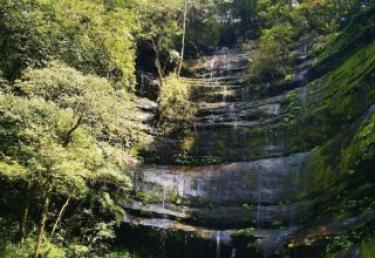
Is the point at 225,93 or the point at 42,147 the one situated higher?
the point at 225,93

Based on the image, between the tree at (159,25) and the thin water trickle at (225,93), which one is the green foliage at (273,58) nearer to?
the thin water trickle at (225,93)

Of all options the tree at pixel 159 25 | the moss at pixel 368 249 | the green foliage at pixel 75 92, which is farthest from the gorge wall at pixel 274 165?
the green foliage at pixel 75 92

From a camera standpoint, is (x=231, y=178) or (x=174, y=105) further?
(x=174, y=105)

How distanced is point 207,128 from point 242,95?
3.60 meters

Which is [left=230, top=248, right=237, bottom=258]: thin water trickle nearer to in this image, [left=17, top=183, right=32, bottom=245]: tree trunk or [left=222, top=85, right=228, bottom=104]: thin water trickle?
[left=17, top=183, right=32, bottom=245]: tree trunk

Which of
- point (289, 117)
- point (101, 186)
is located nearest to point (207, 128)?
point (289, 117)

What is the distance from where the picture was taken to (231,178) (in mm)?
20938

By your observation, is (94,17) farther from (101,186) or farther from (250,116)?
(250,116)

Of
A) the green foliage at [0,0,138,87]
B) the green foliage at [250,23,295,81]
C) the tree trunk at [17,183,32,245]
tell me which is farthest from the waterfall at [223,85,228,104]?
the tree trunk at [17,183,32,245]

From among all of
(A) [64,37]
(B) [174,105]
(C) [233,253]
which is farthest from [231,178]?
(A) [64,37]

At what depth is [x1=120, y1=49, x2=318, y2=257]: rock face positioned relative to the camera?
18188 millimetres

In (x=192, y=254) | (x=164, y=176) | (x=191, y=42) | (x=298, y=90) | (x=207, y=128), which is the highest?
(x=191, y=42)

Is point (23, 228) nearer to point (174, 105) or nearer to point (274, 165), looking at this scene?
point (274, 165)

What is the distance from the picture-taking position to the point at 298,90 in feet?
82.1
